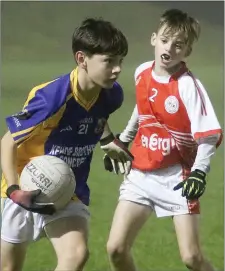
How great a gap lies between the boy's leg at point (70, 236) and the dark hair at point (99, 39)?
66 centimetres

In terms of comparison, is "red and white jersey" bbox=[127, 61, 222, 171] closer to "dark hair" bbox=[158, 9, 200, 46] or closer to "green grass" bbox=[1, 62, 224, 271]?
"dark hair" bbox=[158, 9, 200, 46]

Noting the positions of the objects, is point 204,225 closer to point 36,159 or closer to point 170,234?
point 170,234

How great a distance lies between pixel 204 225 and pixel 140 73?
7.50 ft

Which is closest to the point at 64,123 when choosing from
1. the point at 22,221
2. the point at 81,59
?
the point at 81,59

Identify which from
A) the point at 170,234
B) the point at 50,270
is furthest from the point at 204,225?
the point at 50,270

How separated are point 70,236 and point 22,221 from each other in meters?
0.29

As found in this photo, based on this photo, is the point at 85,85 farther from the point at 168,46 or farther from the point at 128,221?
the point at 128,221

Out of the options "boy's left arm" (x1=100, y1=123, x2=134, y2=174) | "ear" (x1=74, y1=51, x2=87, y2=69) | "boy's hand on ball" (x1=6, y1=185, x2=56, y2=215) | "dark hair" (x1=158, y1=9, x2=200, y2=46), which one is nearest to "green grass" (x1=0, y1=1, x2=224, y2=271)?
"boy's left arm" (x1=100, y1=123, x2=134, y2=174)

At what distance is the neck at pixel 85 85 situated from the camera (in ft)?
13.2

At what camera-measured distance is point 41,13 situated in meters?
10.6

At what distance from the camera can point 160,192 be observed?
444 centimetres

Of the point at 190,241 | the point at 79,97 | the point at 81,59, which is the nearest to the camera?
the point at 79,97

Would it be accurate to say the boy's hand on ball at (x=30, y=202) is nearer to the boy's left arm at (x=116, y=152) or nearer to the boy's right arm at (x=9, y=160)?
the boy's right arm at (x=9, y=160)

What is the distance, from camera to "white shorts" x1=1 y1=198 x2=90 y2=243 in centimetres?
401
